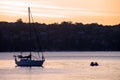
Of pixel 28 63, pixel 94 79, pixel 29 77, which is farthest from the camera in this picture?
pixel 28 63

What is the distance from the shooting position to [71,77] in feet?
255

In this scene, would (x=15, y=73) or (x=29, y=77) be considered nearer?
(x=29, y=77)

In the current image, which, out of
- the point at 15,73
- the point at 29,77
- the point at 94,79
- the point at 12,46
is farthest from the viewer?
the point at 12,46

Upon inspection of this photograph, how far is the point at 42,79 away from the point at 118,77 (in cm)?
876

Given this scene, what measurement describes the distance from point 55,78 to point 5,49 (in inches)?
4762

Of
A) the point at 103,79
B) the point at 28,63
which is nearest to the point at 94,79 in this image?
the point at 103,79

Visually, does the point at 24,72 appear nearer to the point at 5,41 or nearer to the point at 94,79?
the point at 94,79

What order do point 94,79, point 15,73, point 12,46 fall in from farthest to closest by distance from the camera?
point 12,46 → point 15,73 → point 94,79

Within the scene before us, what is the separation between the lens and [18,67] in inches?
3991

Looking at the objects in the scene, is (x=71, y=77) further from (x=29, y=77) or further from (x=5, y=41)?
(x=5, y=41)

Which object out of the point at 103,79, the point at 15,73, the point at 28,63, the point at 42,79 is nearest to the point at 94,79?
the point at 103,79

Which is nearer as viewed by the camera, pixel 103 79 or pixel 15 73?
pixel 103 79

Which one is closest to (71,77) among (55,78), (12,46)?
(55,78)

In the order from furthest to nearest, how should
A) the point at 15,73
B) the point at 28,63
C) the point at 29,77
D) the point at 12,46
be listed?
the point at 12,46, the point at 28,63, the point at 15,73, the point at 29,77
